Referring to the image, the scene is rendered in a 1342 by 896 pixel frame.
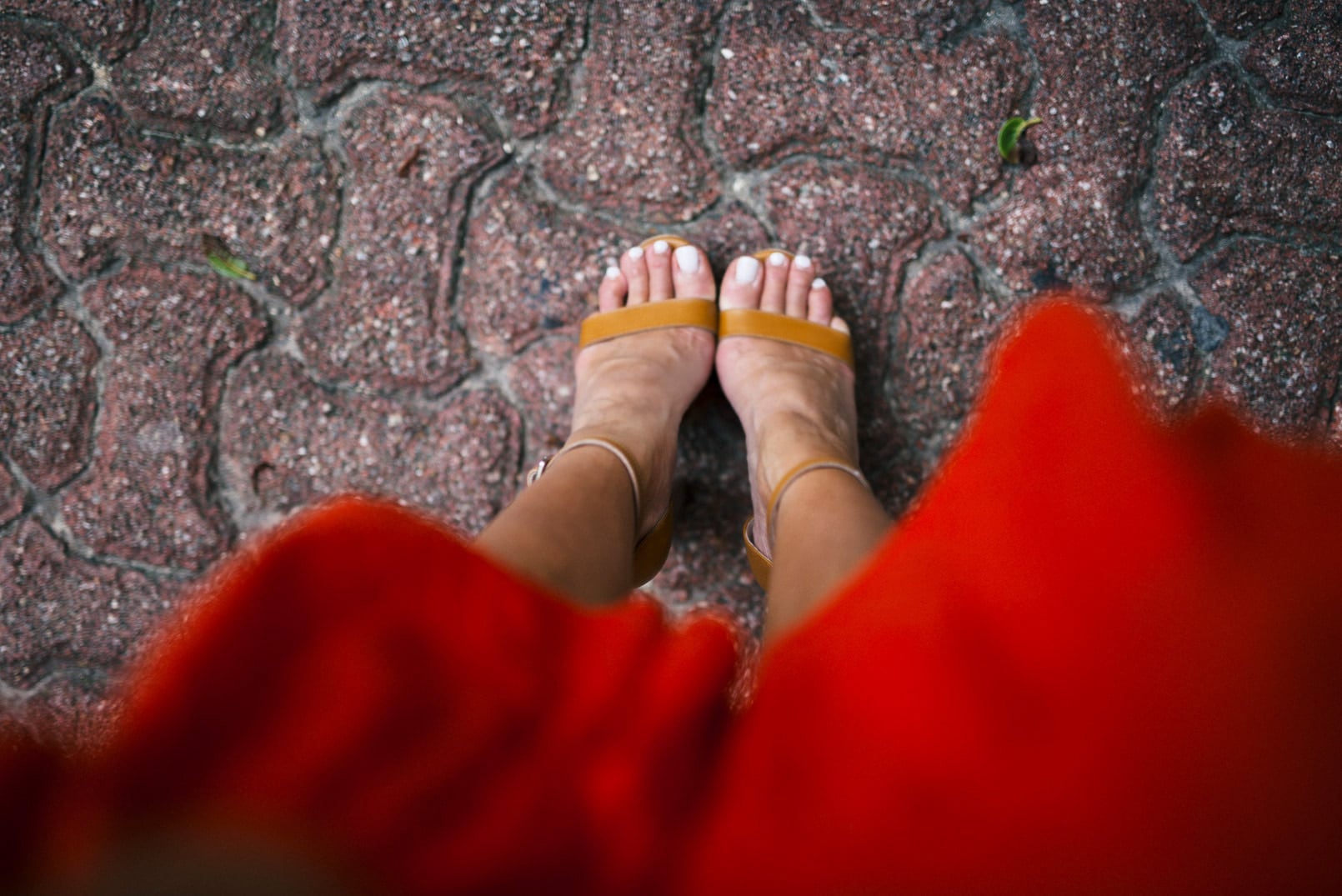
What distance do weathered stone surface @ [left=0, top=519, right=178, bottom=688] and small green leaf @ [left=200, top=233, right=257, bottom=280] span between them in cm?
46

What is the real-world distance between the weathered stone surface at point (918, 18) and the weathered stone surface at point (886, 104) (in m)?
0.02

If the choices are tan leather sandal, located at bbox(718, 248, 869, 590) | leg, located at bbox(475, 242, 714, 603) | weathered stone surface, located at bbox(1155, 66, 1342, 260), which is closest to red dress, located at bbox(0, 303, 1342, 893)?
leg, located at bbox(475, 242, 714, 603)

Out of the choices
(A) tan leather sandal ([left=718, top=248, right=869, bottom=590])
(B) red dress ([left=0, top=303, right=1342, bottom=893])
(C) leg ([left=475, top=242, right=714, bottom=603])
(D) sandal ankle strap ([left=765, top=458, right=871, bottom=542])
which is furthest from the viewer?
(A) tan leather sandal ([left=718, top=248, right=869, bottom=590])

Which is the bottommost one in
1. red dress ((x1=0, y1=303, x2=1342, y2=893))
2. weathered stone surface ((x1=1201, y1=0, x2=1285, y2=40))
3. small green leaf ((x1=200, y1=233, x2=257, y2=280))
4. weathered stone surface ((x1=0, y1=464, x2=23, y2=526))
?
red dress ((x1=0, y1=303, x2=1342, y2=893))

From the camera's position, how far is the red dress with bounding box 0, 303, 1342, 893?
1.84 feet

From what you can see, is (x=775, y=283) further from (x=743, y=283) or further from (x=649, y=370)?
(x=649, y=370)

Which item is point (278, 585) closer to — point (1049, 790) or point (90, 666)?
point (1049, 790)

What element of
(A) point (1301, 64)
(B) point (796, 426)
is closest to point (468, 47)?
(B) point (796, 426)

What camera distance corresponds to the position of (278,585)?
60cm

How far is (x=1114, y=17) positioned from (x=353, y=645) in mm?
1318

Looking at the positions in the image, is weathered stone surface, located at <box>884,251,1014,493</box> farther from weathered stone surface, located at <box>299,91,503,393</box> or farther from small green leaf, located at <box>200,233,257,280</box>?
small green leaf, located at <box>200,233,257,280</box>

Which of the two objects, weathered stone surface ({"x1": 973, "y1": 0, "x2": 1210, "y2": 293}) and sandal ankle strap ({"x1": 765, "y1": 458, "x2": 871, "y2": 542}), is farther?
weathered stone surface ({"x1": 973, "y1": 0, "x2": 1210, "y2": 293})

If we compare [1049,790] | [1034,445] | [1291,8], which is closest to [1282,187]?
[1291,8]

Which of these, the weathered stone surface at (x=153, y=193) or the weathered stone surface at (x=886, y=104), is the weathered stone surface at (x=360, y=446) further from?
the weathered stone surface at (x=886, y=104)
